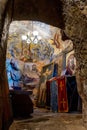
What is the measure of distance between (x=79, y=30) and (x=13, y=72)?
9.27 metres

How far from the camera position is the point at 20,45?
14.6 metres

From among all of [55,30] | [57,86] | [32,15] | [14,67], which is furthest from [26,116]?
[55,30]

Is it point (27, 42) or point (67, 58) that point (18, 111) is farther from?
point (27, 42)

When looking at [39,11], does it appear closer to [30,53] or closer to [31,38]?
[31,38]

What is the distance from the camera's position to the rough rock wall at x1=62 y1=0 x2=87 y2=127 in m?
5.25

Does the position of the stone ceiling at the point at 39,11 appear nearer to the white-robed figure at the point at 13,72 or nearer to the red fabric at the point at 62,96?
the red fabric at the point at 62,96

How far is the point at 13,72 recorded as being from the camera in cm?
1410

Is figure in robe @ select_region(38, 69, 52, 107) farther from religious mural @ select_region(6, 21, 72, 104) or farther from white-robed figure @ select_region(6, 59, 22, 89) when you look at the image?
white-robed figure @ select_region(6, 59, 22, 89)

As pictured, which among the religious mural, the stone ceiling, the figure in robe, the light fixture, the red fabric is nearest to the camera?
the stone ceiling

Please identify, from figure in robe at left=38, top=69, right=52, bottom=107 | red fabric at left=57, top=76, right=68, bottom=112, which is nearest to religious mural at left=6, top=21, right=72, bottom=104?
figure in robe at left=38, top=69, right=52, bottom=107

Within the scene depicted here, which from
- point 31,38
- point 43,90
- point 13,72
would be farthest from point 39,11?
point 13,72

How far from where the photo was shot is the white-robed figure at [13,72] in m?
13.9

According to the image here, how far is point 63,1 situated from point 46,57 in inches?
357

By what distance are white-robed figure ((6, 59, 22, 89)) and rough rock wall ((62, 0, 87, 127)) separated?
8795 mm
